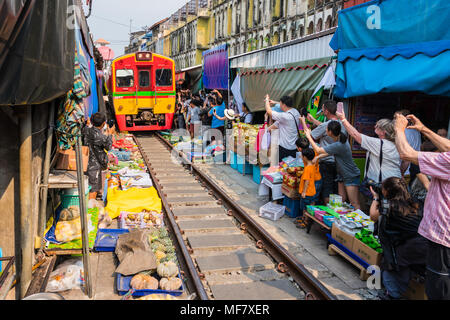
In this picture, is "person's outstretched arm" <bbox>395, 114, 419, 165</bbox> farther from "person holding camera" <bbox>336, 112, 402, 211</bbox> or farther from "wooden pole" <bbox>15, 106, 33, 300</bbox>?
"wooden pole" <bbox>15, 106, 33, 300</bbox>

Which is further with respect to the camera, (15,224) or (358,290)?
(358,290)

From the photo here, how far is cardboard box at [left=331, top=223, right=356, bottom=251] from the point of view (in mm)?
5048

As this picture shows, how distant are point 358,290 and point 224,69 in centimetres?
1035

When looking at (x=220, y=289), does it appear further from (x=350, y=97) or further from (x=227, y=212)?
(x=350, y=97)

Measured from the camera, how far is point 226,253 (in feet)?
18.2

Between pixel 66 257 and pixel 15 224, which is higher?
pixel 15 224

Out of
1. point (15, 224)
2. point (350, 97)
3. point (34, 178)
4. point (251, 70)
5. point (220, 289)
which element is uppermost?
point (251, 70)

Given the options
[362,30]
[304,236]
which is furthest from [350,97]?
[304,236]

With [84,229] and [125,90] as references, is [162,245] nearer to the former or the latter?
[84,229]

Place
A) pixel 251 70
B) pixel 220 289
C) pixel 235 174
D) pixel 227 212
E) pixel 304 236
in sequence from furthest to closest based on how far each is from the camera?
1. pixel 251 70
2. pixel 235 174
3. pixel 227 212
4. pixel 304 236
5. pixel 220 289

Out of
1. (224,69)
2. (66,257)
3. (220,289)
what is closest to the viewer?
(220,289)

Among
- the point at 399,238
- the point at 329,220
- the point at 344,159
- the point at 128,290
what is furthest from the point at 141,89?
the point at 399,238

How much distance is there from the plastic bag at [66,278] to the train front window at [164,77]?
11754 millimetres

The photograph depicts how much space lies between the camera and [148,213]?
21.6 feet
